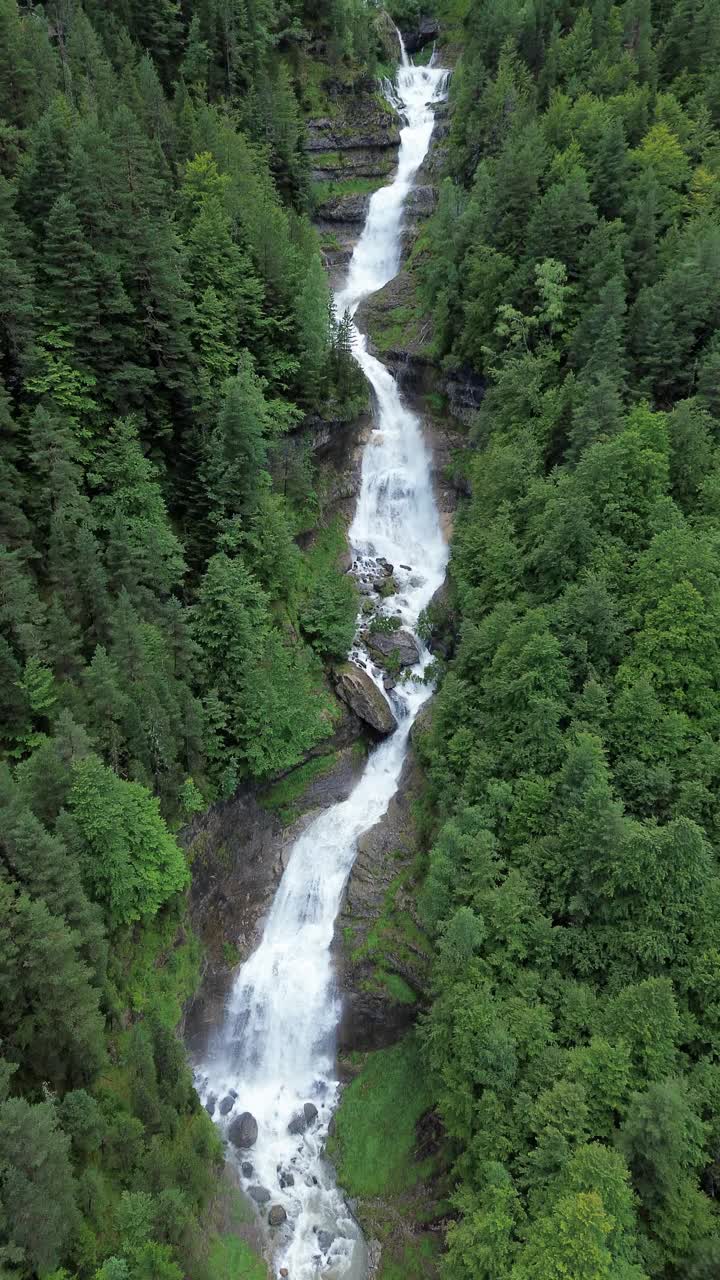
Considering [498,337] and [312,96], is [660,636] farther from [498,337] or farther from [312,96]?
[312,96]

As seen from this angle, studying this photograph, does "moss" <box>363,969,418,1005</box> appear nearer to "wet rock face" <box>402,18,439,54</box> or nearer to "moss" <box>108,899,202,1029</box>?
"moss" <box>108,899,202,1029</box>

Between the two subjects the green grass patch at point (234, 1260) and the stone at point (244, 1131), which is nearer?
the green grass patch at point (234, 1260)

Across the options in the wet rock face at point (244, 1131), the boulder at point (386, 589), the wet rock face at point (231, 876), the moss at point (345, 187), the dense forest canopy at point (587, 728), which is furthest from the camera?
the moss at point (345, 187)

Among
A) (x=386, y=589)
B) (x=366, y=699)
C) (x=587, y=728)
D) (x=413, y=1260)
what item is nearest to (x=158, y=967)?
(x=413, y=1260)

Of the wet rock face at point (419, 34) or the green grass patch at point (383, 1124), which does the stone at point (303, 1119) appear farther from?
the wet rock face at point (419, 34)

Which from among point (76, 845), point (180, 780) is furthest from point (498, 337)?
point (76, 845)

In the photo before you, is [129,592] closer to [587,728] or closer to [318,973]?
[318,973]

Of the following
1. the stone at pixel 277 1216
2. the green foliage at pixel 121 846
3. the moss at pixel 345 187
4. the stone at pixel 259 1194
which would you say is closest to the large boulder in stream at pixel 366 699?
the green foliage at pixel 121 846
